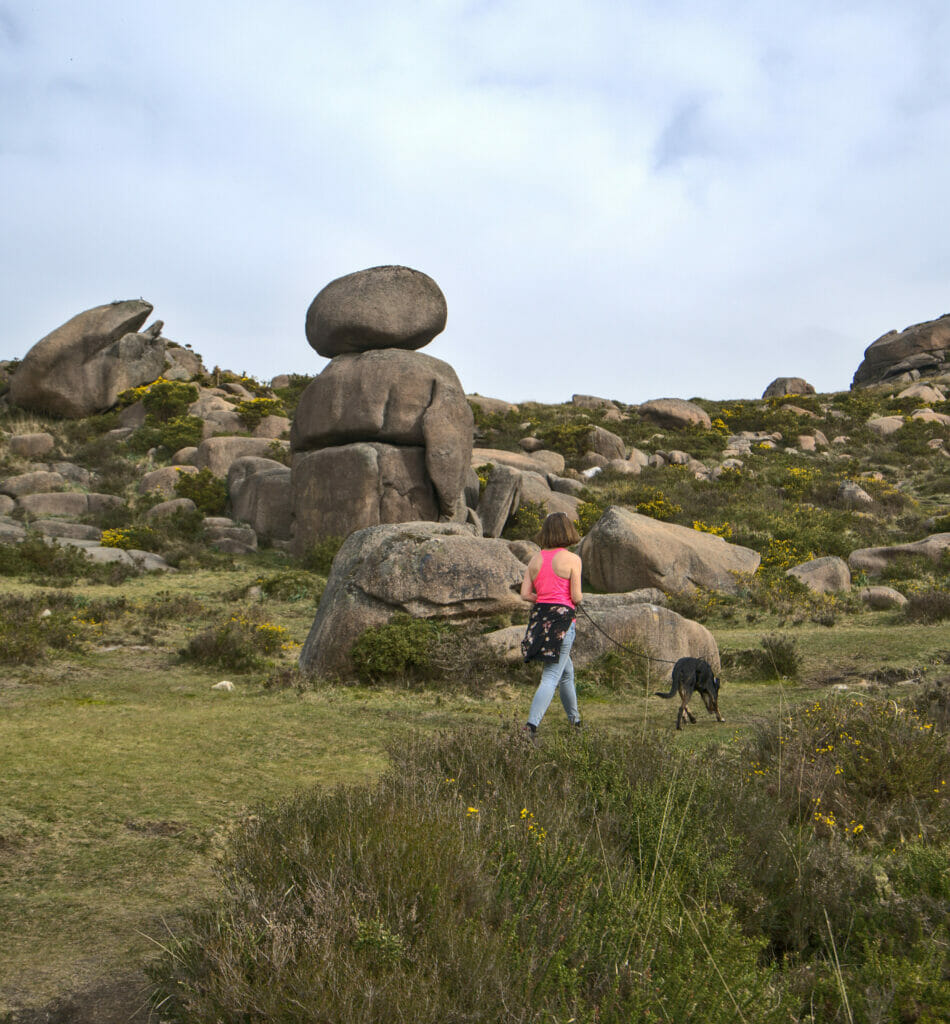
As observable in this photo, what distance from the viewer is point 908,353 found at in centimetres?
6625

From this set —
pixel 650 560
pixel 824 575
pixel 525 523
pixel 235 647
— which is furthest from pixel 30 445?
pixel 824 575

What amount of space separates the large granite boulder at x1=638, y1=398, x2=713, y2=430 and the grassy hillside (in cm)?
3485

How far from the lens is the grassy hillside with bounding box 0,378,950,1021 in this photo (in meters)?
2.92

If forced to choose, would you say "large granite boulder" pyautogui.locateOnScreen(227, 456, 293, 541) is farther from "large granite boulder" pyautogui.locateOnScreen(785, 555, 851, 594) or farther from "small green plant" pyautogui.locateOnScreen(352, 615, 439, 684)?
"small green plant" pyautogui.locateOnScreen(352, 615, 439, 684)

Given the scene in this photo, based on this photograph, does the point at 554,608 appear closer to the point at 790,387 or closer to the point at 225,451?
the point at 225,451

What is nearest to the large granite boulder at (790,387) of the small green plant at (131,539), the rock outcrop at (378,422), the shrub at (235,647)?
the rock outcrop at (378,422)

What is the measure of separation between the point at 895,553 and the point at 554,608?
1668cm

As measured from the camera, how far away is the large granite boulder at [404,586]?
10.9 m

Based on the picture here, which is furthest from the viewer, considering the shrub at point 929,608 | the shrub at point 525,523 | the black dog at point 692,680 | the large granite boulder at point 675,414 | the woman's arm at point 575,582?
the large granite boulder at point 675,414

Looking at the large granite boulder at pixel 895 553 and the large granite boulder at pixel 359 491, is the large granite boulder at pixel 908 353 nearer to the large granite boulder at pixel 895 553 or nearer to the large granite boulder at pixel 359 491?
the large granite boulder at pixel 895 553

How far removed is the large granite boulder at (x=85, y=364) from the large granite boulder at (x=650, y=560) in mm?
25341

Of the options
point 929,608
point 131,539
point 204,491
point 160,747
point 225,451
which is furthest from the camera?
point 225,451

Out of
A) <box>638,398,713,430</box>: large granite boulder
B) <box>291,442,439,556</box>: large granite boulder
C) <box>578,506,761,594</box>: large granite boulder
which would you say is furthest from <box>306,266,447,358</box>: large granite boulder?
<box>638,398,713,430</box>: large granite boulder

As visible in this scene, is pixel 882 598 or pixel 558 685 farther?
pixel 882 598
